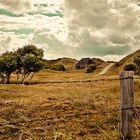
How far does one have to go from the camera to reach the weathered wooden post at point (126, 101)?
9.00 meters

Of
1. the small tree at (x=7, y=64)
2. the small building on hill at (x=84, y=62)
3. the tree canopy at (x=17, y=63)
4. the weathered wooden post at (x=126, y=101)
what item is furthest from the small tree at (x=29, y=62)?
the small building on hill at (x=84, y=62)

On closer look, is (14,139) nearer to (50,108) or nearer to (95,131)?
(95,131)

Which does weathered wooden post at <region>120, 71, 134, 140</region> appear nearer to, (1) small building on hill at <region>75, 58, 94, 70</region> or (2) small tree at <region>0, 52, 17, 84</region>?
(2) small tree at <region>0, 52, 17, 84</region>

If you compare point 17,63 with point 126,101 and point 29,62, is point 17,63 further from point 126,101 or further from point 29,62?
point 126,101

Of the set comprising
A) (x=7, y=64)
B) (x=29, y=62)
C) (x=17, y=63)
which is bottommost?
(x=7, y=64)

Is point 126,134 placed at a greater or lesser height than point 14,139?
greater

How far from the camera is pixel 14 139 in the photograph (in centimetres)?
1422

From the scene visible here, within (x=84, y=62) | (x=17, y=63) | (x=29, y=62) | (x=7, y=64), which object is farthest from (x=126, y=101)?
(x=84, y=62)

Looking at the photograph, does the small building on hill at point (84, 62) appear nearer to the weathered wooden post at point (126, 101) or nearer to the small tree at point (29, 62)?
the small tree at point (29, 62)

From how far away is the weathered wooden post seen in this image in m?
9.00

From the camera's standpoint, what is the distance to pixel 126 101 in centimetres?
907

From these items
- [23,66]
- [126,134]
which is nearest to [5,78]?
[23,66]

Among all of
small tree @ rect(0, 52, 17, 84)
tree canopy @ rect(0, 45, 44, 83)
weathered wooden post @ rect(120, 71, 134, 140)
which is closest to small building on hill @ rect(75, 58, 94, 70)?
tree canopy @ rect(0, 45, 44, 83)

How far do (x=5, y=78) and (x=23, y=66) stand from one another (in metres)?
4.99
